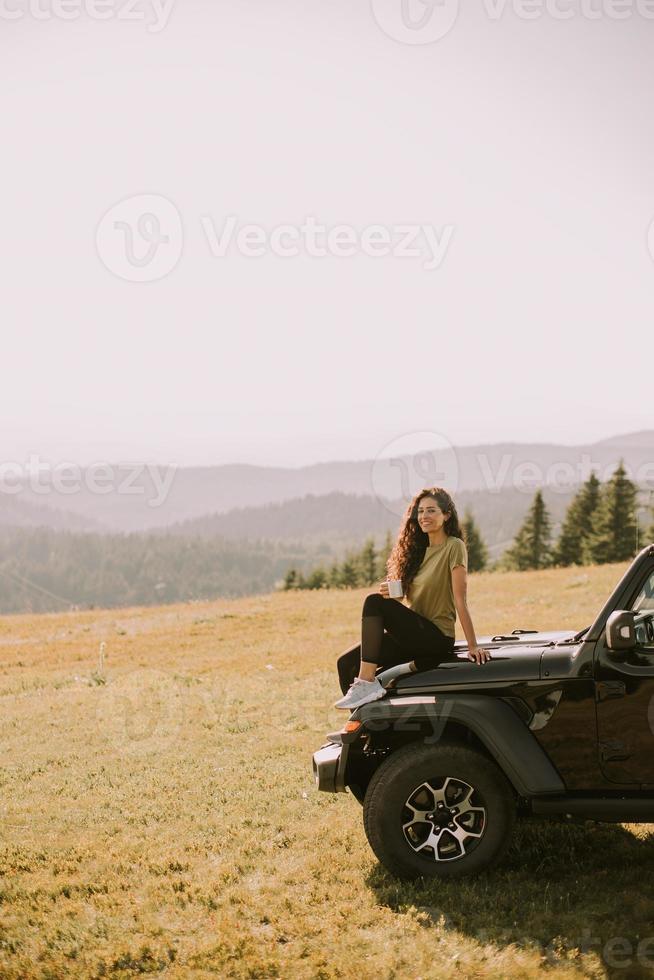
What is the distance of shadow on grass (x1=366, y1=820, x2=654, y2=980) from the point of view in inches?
193

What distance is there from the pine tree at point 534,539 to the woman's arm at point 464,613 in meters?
54.0

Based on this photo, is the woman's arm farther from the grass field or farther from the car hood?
the grass field

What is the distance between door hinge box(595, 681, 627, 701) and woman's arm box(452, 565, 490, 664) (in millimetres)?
817

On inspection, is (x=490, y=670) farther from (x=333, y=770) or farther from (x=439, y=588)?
(x=333, y=770)

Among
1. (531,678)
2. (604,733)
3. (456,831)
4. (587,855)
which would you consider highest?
(531,678)

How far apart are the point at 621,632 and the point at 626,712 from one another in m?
0.63

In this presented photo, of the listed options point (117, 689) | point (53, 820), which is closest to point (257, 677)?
point (117, 689)

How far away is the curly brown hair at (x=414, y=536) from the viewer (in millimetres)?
6805

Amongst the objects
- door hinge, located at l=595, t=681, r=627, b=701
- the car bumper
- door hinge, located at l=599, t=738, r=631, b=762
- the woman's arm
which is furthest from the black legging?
door hinge, located at l=599, t=738, r=631, b=762

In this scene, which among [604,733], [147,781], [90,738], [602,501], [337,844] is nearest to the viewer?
[604,733]

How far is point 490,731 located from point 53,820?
14.3 feet

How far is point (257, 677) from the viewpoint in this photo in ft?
47.5

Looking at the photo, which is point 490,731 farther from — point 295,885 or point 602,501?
point 602,501

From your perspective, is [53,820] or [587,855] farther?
[53,820]
